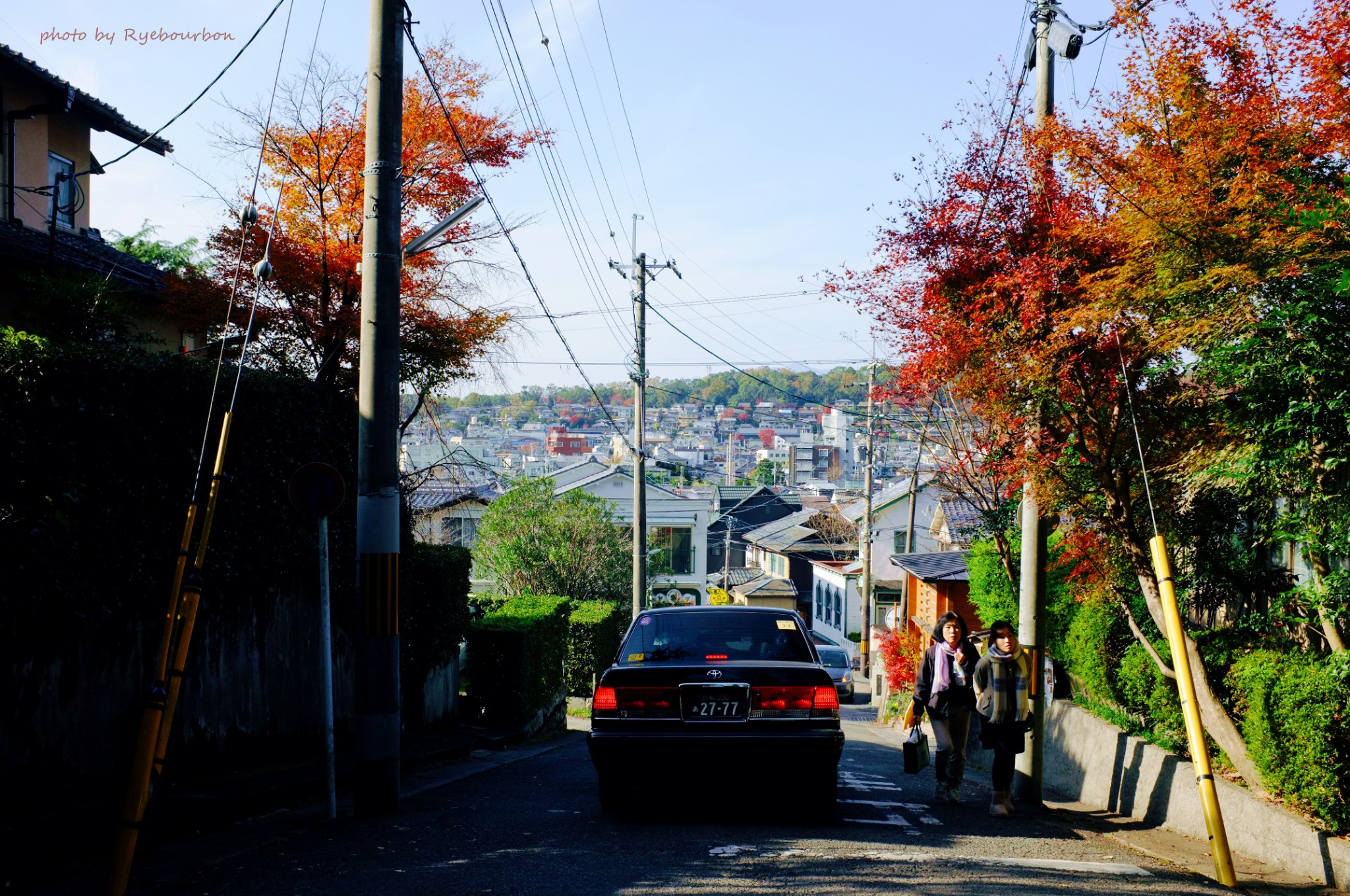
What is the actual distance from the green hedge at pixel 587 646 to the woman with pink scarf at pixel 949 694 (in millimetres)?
19350

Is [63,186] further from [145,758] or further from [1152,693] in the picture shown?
[1152,693]

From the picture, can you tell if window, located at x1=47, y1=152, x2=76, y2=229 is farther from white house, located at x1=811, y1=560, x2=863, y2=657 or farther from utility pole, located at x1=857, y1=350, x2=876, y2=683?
white house, located at x1=811, y1=560, x2=863, y2=657

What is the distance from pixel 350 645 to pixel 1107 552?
820 cm

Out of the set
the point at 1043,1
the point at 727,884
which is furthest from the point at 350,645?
the point at 1043,1

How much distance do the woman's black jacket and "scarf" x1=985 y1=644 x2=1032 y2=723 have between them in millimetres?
231

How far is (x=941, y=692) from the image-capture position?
30.8ft

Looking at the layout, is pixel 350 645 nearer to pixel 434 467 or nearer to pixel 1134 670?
pixel 434 467

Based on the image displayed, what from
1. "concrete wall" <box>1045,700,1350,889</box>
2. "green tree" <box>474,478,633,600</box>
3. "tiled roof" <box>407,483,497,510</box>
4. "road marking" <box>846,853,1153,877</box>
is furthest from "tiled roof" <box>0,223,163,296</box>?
"green tree" <box>474,478,633,600</box>

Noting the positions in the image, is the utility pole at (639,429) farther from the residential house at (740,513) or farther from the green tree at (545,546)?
the residential house at (740,513)

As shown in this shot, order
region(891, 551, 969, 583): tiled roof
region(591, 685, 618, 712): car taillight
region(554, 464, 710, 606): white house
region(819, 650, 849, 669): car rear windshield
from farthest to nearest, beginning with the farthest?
region(554, 464, 710, 606): white house < region(819, 650, 849, 669): car rear windshield < region(891, 551, 969, 583): tiled roof < region(591, 685, 618, 712): car taillight

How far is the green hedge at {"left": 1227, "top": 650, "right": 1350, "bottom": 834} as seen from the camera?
647 cm

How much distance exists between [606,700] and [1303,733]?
14.8 ft

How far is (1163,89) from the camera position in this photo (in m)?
7.78

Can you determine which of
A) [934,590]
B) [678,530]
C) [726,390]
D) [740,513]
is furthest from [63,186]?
[726,390]
